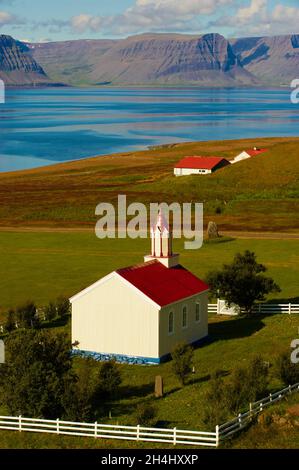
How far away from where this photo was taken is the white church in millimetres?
42344

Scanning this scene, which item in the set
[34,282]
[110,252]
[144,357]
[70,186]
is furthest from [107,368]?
[70,186]

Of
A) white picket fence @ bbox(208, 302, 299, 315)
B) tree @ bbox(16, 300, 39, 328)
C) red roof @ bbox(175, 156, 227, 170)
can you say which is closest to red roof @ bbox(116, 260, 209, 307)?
white picket fence @ bbox(208, 302, 299, 315)

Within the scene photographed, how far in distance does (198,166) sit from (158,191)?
16295 millimetres

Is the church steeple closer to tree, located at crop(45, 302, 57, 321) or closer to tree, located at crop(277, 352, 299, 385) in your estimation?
tree, located at crop(45, 302, 57, 321)

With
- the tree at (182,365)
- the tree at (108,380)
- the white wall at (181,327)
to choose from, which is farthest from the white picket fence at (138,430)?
the white wall at (181,327)

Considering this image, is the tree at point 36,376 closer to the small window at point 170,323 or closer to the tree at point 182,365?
the tree at point 182,365

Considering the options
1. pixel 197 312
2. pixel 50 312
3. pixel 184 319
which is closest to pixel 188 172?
pixel 50 312

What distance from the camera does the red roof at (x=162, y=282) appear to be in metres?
43.1

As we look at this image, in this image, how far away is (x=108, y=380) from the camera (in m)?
36.5

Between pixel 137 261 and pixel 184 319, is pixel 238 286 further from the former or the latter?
pixel 137 261

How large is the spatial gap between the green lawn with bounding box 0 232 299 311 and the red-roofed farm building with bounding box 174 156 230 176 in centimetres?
4346

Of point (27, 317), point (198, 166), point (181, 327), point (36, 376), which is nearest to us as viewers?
point (36, 376)

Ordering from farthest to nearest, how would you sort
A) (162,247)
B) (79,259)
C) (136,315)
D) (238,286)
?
(79,259) < (238,286) < (162,247) < (136,315)

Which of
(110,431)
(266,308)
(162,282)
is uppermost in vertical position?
(266,308)
